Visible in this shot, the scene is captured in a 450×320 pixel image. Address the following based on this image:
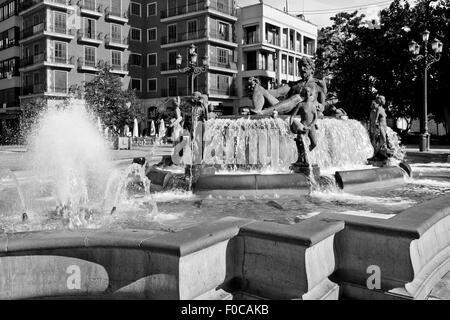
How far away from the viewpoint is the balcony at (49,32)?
45.7 meters

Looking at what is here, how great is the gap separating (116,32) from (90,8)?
3.97 m

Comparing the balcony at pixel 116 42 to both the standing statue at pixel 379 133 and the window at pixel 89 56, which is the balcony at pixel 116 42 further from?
the standing statue at pixel 379 133

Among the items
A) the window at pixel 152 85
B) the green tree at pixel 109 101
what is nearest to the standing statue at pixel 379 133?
the green tree at pixel 109 101

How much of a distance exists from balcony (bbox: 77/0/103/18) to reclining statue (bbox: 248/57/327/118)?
40.8 metres

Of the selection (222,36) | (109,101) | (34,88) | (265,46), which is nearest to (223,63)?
(222,36)

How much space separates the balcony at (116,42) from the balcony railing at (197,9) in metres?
5.62

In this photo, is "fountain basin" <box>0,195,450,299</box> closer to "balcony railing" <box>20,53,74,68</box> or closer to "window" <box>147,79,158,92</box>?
"balcony railing" <box>20,53,74,68</box>

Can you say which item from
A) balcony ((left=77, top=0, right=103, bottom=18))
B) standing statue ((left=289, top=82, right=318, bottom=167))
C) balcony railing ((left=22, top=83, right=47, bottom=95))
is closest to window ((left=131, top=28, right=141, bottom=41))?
balcony ((left=77, top=0, right=103, bottom=18))

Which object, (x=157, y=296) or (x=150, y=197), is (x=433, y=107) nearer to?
(x=150, y=197)

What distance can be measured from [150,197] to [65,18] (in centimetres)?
4482

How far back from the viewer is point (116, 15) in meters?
51.2

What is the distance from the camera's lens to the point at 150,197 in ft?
28.3
